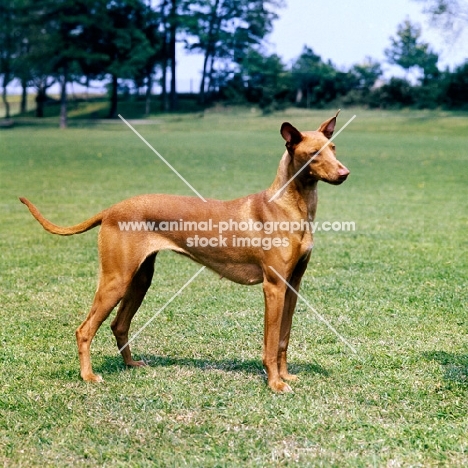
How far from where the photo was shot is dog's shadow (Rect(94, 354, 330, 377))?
5.36 meters

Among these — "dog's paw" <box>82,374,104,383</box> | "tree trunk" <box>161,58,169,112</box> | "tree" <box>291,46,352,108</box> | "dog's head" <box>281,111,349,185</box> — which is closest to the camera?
"dog's head" <box>281,111,349,185</box>

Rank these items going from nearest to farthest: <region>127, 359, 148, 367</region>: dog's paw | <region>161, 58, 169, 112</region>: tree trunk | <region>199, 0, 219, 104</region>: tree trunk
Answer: <region>127, 359, 148, 367</region>: dog's paw
<region>199, 0, 219, 104</region>: tree trunk
<region>161, 58, 169, 112</region>: tree trunk

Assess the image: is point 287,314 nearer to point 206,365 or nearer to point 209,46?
point 206,365

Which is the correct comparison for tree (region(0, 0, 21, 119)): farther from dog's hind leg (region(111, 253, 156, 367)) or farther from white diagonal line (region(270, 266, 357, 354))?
dog's hind leg (region(111, 253, 156, 367))

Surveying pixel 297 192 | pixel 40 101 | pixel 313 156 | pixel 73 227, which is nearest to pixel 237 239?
pixel 297 192

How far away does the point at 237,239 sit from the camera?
504 cm

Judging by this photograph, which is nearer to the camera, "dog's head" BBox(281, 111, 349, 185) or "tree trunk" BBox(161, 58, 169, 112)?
"dog's head" BBox(281, 111, 349, 185)

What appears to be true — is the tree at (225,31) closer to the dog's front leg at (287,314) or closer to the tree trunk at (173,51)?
the tree trunk at (173,51)

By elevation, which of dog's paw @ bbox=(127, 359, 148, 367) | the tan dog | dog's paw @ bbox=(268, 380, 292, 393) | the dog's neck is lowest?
dog's paw @ bbox=(127, 359, 148, 367)

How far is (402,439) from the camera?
4051mm

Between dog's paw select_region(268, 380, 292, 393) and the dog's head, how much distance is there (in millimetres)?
1460

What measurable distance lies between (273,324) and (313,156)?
1.23 meters

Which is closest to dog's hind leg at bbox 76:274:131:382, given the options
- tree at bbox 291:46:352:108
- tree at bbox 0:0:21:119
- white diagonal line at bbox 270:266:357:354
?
white diagonal line at bbox 270:266:357:354

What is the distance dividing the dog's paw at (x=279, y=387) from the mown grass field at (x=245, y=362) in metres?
0.07
